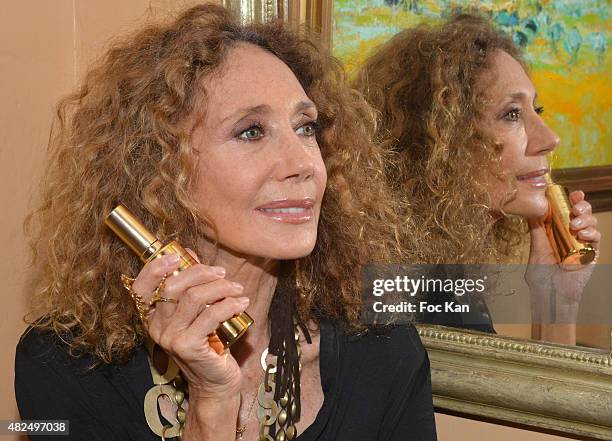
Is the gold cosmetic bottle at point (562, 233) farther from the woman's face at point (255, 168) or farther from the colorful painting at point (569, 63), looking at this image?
the woman's face at point (255, 168)

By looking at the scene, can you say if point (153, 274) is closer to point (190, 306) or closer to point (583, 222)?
point (190, 306)

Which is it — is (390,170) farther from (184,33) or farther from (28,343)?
(28,343)

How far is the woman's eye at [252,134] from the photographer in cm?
119

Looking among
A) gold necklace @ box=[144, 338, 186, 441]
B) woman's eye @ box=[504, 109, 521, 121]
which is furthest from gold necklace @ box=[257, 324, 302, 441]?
woman's eye @ box=[504, 109, 521, 121]

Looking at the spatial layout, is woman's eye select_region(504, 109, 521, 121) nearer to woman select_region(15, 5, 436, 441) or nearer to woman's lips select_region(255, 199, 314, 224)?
woman select_region(15, 5, 436, 441)

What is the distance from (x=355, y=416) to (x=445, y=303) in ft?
0.78

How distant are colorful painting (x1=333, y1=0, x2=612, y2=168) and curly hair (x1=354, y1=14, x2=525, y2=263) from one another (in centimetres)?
3

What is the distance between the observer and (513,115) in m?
1.33

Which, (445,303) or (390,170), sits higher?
(390,170)

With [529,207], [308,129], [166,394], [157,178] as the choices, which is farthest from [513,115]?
[166,394]

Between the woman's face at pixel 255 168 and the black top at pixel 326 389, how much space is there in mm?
221

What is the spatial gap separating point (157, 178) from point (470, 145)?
1.47ft

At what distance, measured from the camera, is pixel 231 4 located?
1485 mm

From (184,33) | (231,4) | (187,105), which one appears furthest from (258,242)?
(231,4)
